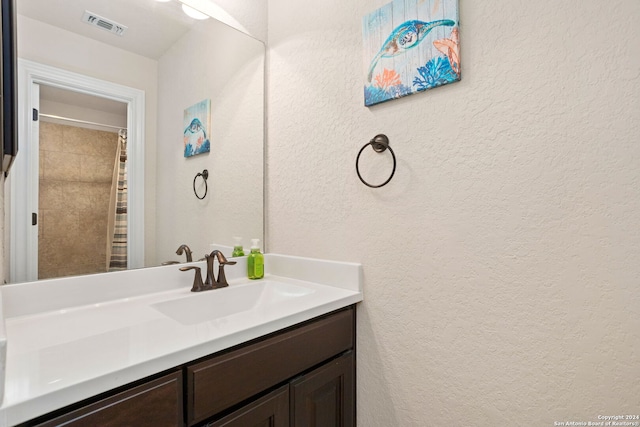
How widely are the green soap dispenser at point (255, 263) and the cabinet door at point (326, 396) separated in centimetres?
53

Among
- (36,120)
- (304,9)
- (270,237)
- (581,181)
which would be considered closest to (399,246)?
(581,181)

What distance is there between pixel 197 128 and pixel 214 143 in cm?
10

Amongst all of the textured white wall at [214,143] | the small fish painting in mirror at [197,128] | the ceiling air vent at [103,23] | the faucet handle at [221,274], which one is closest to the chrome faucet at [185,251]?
the textured white wall at [214,143]

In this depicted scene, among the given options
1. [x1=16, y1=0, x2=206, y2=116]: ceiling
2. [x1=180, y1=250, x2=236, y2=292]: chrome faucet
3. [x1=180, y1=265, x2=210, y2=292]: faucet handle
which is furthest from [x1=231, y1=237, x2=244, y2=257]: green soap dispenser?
[x1=16, y1=0, x2=206, y2=116]: ceiling

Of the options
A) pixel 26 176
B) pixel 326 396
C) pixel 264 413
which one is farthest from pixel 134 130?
pixel 326 396

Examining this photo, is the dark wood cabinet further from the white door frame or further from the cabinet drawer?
the white door frame

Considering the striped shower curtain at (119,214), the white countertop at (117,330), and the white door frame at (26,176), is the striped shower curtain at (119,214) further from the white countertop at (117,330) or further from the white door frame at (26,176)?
the white door frame at (26,176)

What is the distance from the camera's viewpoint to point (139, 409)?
0.66m

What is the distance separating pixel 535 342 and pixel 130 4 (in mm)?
1720

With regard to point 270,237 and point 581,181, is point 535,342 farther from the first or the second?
→ point 270,237

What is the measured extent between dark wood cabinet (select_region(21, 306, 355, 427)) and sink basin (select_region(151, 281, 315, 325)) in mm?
190

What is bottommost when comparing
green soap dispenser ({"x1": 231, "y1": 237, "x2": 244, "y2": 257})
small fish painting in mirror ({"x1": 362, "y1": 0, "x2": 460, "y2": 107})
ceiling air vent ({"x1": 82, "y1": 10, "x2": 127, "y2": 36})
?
Answer: green soap dispenser ({"x1": 231, "y1": 237, "x2": 244, "y2": 257})

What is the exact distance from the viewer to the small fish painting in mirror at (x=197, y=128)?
4.50ft

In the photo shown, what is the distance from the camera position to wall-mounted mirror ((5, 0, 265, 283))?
3.32 feet
